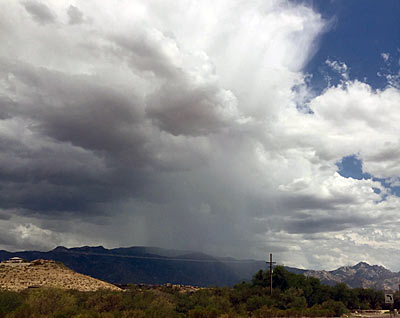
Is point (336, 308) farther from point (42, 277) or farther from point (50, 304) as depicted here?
point (42, 277)

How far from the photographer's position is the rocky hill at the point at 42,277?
7697cm

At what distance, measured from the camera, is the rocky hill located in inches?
3031

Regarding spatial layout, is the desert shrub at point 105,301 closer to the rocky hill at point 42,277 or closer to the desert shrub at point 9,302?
the desert shrub at point 9,302

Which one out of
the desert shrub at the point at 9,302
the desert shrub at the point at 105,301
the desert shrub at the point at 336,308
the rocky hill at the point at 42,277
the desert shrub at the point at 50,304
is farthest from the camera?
the rocky hill at the point at 42,277

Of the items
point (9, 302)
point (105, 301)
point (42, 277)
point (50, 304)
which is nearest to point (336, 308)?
point (105, 301)

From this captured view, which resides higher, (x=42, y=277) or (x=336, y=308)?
(x=42, y=277)

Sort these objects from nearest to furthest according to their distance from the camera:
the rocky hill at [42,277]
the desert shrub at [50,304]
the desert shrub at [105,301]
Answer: the desert shrub at [50,304] < the desert shrub at [105,301] < the rocky hill at [42,277]

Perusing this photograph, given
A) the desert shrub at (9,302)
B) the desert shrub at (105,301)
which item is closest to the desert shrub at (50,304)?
the desert shrub at (9,302)

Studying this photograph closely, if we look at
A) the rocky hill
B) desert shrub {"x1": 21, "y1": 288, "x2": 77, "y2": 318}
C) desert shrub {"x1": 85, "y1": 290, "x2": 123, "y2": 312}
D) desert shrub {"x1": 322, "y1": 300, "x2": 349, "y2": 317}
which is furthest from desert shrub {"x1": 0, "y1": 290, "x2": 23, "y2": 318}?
desert shrub {"x1": 322, "y1": 300, "x2": 349, "y2": 317}

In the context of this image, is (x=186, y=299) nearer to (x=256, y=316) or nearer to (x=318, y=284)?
(x=256, y=316)

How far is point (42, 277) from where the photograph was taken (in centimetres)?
8262

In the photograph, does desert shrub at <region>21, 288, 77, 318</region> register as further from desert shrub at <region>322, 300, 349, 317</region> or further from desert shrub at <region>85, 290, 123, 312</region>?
desert shrub at <region>322, 300, 349, 317</region>

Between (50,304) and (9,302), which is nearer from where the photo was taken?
(9,302)

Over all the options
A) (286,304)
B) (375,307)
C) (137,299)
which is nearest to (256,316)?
(137,299)
